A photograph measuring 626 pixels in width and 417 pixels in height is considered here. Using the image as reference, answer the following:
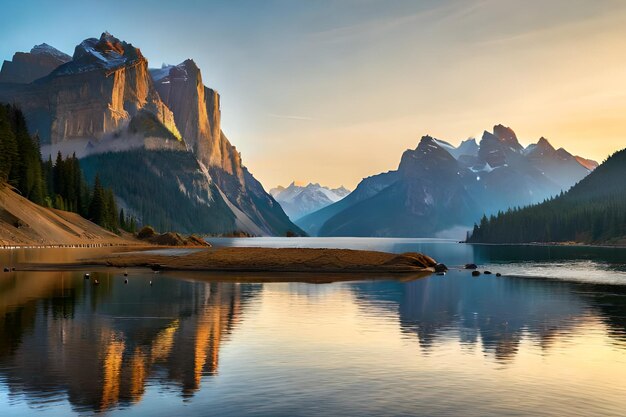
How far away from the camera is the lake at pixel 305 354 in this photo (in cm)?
2327

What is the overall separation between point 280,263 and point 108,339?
215 feet

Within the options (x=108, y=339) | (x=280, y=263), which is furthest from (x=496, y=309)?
(x=280, y=263)

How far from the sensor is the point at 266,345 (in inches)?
1395

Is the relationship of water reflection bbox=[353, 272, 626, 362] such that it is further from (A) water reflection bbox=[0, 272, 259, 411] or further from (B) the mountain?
(B) the mountain

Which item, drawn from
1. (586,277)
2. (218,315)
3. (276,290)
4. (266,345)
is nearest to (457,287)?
(276,290)

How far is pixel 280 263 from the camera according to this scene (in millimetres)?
100812

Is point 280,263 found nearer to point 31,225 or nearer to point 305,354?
point 305,354

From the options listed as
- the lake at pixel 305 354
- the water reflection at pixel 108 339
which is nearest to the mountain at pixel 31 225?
the water reflection at pixel 108 339

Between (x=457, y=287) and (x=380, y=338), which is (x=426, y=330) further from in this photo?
(x=457, y=287)

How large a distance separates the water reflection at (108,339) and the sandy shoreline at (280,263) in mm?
32202

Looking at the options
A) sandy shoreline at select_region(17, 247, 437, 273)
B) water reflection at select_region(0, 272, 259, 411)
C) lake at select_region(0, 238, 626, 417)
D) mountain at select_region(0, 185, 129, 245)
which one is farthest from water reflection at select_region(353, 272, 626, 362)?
mountain at select_region(0, 185, 129, 245)

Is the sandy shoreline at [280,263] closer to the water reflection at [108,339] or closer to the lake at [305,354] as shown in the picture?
the water reflection at [108,339]

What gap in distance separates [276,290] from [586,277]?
54342 millimetres

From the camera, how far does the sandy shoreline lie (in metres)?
99.1
